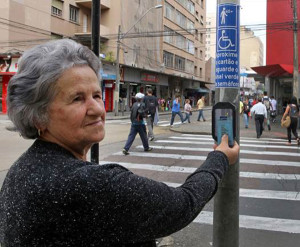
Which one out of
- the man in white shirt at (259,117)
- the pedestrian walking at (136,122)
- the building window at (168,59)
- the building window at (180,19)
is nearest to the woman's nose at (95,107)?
the pedestrian walking at (136,122)

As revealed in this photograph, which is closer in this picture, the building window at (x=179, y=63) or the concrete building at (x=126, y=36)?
the concrete building at (x=126, y=36)

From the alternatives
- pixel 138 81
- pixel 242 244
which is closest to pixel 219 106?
pixel 242 244

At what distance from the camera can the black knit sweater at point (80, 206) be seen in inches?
43.6

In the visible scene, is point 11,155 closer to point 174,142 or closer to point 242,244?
point 174,142

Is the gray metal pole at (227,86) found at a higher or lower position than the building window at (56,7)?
lower

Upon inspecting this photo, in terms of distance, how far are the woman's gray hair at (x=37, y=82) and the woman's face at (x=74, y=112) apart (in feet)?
0.09

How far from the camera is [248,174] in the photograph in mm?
7844

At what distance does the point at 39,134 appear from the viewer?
1.34 m

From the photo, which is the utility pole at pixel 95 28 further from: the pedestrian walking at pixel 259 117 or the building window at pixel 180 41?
the building window at pixel 180 41

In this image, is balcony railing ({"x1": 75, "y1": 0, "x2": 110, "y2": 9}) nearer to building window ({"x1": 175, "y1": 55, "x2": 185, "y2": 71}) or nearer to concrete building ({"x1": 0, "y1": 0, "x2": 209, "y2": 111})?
concrete building ({"x1": 0, "y1": 0, "x2": 209, "y2": 111})

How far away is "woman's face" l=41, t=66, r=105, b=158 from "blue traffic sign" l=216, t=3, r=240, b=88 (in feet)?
5.85

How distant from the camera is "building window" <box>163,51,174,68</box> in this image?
151 feet

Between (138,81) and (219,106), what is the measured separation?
36.4 meters

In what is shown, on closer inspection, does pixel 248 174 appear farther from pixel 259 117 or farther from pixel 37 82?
pixel 37 82
